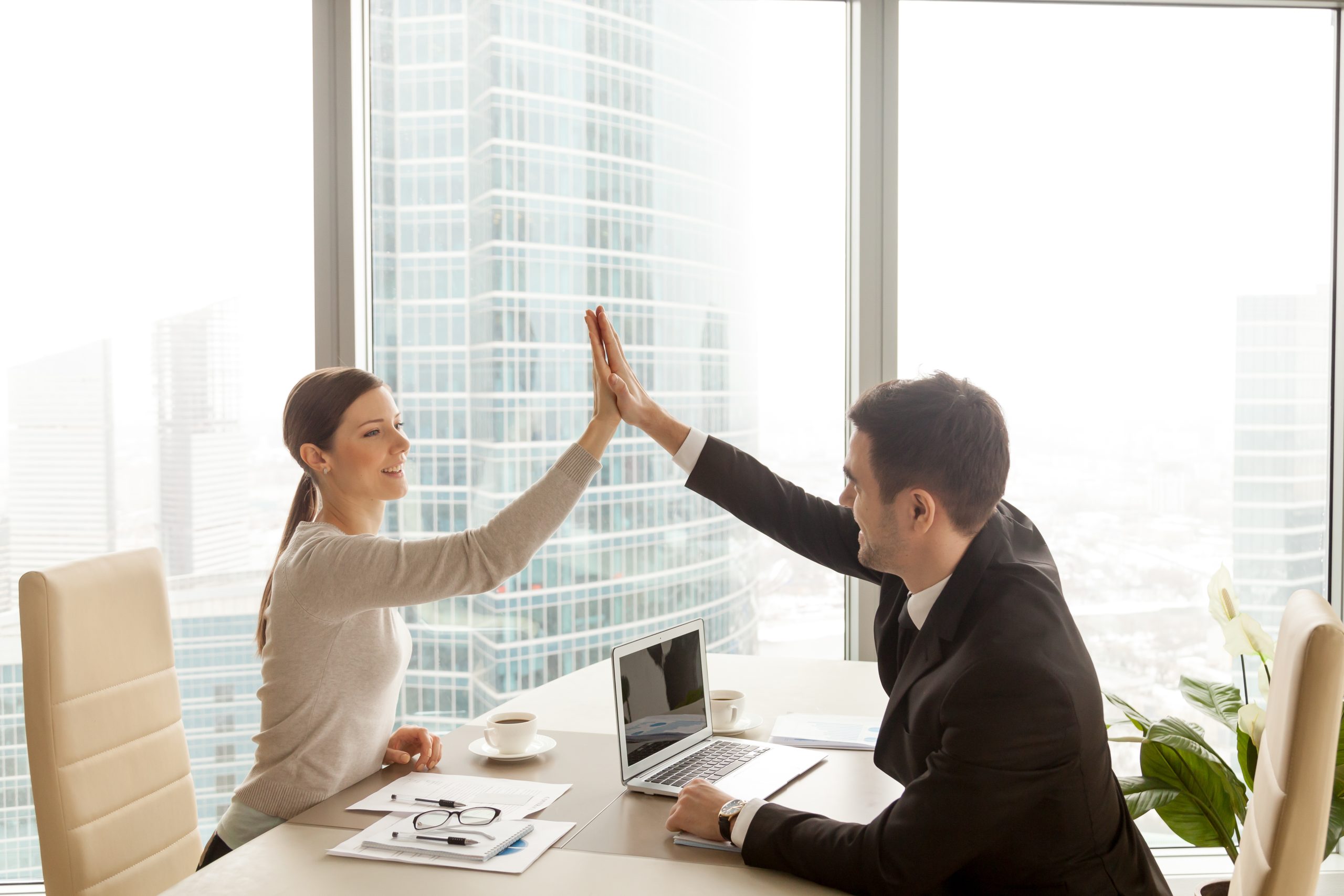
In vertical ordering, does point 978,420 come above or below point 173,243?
below

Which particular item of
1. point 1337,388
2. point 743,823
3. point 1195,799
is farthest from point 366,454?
point 1337,388

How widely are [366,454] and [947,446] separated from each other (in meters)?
1.07

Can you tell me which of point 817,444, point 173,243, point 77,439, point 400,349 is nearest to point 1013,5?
point 817,444

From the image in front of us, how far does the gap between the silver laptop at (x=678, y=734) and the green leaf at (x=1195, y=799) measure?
0.99 meters

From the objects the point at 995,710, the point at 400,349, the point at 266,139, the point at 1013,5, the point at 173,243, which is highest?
the point at 1013,5

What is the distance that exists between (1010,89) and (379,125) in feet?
6.24

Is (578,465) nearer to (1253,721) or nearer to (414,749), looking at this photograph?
(414,749)

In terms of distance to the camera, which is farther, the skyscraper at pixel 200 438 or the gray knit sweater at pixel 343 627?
the skyscraper at pixel 200 438

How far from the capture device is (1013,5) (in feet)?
9.22

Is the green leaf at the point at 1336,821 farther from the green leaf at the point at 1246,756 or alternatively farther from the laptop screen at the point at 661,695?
the laptop screen at the point at 661,695

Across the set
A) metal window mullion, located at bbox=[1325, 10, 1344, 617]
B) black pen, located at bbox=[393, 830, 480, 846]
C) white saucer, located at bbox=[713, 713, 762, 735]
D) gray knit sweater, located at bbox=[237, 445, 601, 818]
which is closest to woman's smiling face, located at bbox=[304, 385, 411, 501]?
gray knit sweater, located at bbox=[237, 445, 601, 818]

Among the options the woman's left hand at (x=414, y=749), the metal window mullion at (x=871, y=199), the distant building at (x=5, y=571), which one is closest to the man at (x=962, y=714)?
the woman's left hand at (x=414, y=749)

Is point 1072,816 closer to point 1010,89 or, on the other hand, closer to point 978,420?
point 978,420

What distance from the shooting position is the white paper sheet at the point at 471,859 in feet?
4.16
